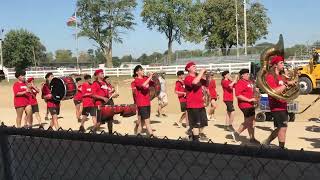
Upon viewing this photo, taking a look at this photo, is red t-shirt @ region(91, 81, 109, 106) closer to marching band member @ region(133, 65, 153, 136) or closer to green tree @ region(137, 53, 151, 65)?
marching band member @ region(133, 65, 153, 136)

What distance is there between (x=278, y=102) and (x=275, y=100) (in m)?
0.07

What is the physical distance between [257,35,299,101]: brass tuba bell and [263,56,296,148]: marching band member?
7cm

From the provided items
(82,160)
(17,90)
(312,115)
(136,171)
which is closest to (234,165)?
(136,171)

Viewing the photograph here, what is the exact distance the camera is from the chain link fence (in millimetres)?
3379

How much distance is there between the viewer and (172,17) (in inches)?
2694

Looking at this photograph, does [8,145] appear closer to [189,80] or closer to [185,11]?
[189,80]

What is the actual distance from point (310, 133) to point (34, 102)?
724cm

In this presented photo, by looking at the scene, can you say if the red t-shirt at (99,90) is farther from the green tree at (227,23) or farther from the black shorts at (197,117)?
the green tree at (227,23)

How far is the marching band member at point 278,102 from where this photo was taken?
363 inches

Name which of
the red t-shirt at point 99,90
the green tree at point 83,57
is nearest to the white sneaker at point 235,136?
the red t-shirt at point 99,90

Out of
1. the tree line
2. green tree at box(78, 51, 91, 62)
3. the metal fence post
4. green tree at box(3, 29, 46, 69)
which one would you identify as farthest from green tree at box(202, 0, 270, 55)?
the metal fence post

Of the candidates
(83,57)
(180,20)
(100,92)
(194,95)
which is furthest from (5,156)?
(83,57)

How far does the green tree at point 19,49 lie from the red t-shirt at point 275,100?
291 ft

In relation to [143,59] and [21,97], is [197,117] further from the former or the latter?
[143,59]
